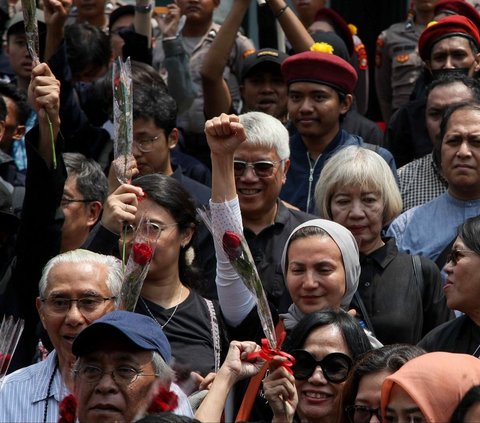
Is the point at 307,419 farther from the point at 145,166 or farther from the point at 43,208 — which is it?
the point at 145,166

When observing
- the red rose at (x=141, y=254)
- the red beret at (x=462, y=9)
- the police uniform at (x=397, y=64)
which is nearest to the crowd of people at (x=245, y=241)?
the red rose at (x=141, y=254)

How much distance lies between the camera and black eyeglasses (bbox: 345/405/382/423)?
5.05 meters

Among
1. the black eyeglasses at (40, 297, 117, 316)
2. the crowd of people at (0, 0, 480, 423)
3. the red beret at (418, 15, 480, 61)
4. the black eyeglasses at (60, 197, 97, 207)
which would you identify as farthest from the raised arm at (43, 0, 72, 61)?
the red beret at (418, 15, 480, 61)

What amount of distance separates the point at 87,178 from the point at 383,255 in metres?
1.61

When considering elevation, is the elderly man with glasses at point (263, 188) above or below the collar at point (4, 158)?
above

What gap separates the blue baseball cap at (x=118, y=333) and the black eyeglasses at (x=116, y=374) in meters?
0.07

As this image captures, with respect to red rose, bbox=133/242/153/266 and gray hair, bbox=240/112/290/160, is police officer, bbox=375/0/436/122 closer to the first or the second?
gray hair, bbox=240/112/290/160

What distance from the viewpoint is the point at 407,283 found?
6.38 metres

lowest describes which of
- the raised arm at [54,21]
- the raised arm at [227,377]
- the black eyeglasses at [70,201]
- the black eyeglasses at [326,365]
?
the black eyeglasses at [326,365]

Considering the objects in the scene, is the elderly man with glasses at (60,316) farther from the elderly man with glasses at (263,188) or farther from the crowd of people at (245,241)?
the elderly man with glasses at (263,188)

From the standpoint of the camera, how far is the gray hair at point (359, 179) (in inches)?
265

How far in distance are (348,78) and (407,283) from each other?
1.91 meters

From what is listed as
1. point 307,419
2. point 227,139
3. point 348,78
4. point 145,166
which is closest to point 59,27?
point 145,166

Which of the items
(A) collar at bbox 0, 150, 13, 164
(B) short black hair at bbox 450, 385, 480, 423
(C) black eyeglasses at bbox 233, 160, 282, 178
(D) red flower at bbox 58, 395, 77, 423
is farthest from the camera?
(A) collar at bbox 0, 150, 13, 164
